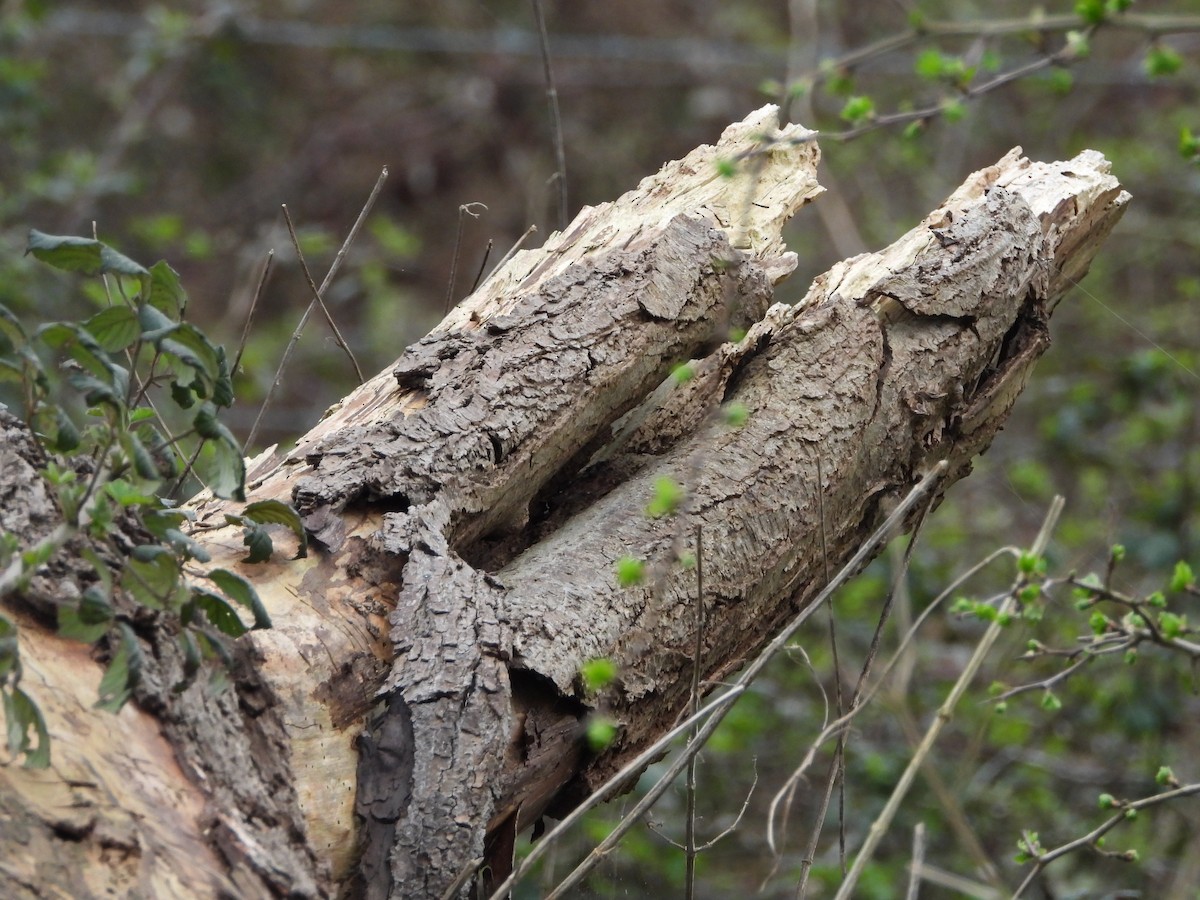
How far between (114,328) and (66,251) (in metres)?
0.10

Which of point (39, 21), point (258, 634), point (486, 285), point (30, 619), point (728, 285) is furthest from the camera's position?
point (39, 21)

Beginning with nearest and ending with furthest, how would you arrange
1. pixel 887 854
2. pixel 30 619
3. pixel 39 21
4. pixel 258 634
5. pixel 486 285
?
pixel 30 619, pixel 258 634, pixel 486 285, pixel 887 854, pixel 39 21

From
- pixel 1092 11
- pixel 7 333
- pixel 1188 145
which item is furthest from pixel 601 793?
pixel 1188 145

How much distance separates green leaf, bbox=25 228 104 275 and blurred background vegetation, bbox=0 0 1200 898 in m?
0.89

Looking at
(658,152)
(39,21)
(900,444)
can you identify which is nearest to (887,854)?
(900,444)

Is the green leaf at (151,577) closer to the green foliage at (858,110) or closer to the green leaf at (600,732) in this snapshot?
the green leaf at (600,732)

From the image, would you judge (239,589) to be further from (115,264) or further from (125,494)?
(115,264)

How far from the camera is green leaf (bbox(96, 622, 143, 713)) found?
3.96 feet

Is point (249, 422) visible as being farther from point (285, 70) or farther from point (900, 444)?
point (900, 444)

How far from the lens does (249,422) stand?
5871mm

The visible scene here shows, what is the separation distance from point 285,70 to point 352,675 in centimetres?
673

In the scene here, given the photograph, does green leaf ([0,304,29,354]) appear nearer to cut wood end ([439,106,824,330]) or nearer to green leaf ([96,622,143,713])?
green leaf ([96,622,143,713])

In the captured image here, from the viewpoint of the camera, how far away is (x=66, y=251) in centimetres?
134

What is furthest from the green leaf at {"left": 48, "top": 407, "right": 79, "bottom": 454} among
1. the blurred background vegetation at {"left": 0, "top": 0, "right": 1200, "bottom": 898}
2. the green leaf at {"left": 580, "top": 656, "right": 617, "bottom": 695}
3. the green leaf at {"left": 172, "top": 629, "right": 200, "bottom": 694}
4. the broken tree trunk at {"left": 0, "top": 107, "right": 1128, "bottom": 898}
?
the blurred background vegetation at {"left": 0, "top": 0, "right": 1200, "bottom": 898}
